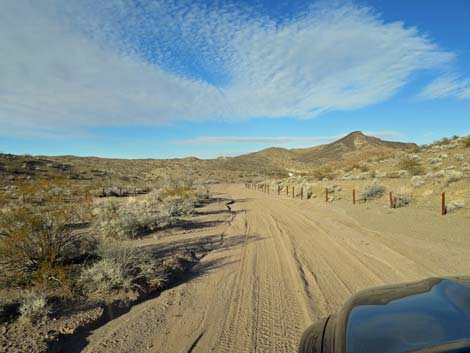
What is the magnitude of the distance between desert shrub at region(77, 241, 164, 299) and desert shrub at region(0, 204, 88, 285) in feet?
1.90

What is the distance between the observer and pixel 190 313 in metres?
5.08

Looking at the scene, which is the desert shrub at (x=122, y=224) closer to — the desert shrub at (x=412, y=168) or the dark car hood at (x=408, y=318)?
the dark car hood at (x=408, y=318)

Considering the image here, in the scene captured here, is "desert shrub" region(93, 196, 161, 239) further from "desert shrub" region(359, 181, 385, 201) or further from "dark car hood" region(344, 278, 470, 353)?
"desert shrub" region(359, 181, 385, 201)

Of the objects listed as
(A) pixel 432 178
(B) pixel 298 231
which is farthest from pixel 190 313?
(A) pixel 432 178

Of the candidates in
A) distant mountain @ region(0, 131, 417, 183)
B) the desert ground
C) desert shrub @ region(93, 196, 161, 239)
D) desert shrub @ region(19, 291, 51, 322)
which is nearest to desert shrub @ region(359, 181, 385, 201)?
the desert ground

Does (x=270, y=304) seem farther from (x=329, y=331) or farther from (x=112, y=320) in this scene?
(x=329, y=331)

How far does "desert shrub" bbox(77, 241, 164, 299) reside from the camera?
574cm

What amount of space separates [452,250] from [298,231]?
5045mm

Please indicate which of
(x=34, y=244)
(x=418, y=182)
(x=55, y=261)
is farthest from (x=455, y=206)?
(x=34, y=244)

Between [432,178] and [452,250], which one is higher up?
[432,178]

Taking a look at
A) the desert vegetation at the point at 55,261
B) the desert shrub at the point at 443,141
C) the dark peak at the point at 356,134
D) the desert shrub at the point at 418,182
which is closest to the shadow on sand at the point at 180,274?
the desert vegetation at the point at 55,261

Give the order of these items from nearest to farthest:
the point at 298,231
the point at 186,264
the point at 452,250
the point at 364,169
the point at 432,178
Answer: the point at 186,264 → the point at 452,250 → the point at 298,231 → the point at 432,178 → the point at 364,169

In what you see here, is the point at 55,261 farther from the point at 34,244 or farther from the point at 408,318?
the point at 408,318

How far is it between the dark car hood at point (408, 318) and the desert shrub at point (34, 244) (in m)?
5.77
